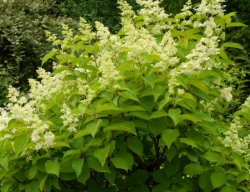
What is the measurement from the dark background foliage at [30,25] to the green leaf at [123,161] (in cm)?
476

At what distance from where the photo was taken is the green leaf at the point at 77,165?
259cm

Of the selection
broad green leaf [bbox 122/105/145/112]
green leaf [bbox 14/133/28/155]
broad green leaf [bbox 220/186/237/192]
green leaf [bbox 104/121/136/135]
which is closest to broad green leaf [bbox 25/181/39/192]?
green leaf [bbox 14/133/28/155]

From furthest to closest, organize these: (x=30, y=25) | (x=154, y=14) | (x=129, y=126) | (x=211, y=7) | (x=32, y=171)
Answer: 1. (x=30, y=25)
2. (x=154, y=14)
3. (x=211, y=7)
4. (x=32, y=171)
5. (x=129, y=126)

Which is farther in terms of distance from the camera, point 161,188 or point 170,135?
point 161,188

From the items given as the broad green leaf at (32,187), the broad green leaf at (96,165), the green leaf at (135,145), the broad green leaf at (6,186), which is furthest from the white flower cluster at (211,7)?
the broad green leaf at (6,186)

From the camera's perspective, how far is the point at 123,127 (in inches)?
103

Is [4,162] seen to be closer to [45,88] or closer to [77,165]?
[77,165]

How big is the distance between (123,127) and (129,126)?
0.06 m

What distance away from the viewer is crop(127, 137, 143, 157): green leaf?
280 centimetres

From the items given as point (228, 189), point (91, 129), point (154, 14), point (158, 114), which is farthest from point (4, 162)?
point (154, 14)

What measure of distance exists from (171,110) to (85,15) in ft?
30.7

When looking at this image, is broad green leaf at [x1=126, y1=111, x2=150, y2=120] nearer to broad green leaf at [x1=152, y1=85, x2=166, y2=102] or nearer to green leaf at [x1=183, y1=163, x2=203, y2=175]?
broad green leaf at [x1=152, y1=85, x2=166, y2=102]

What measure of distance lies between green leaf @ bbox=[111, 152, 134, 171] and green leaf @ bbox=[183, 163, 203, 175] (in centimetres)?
35

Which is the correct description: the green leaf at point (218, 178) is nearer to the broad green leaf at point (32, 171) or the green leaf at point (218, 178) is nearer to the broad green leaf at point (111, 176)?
the broad green leaf at point (111, 176)
